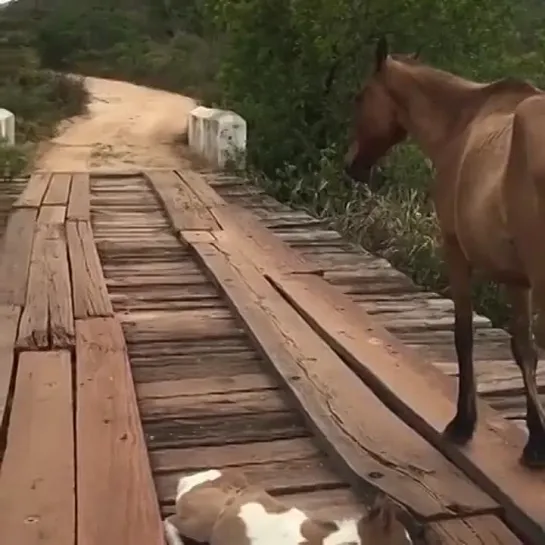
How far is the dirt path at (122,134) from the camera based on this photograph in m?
13.8

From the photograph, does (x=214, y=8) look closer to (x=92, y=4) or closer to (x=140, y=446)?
(x=140, y=446)

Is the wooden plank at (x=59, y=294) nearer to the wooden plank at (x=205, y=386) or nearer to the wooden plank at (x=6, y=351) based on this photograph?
the wooden plank at (x=6, y=351)

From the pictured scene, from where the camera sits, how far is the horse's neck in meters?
3.13

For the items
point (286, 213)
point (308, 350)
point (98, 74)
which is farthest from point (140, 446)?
point (98, 74)

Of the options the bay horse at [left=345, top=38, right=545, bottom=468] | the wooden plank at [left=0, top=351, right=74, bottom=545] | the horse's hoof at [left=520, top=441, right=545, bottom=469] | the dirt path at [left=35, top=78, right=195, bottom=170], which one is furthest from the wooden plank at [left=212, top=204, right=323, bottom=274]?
the dirt path at [left=35, top=78, right=195, bottom=170]

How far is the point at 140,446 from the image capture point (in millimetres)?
3041

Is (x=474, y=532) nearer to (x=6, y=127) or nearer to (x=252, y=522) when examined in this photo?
(x=252, y=522)

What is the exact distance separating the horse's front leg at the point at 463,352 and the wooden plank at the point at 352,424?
11cm

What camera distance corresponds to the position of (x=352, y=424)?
3.26 metres

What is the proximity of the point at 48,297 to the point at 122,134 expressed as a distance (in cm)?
1250

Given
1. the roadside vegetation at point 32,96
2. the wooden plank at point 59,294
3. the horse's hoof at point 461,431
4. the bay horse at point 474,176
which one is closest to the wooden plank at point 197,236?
the wooden plank at point 59,294

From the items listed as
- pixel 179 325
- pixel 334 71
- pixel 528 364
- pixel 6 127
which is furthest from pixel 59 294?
pixel 6 127

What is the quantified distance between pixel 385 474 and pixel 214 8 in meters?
8.33

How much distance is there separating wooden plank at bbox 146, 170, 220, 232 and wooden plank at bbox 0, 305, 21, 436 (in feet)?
8.01
